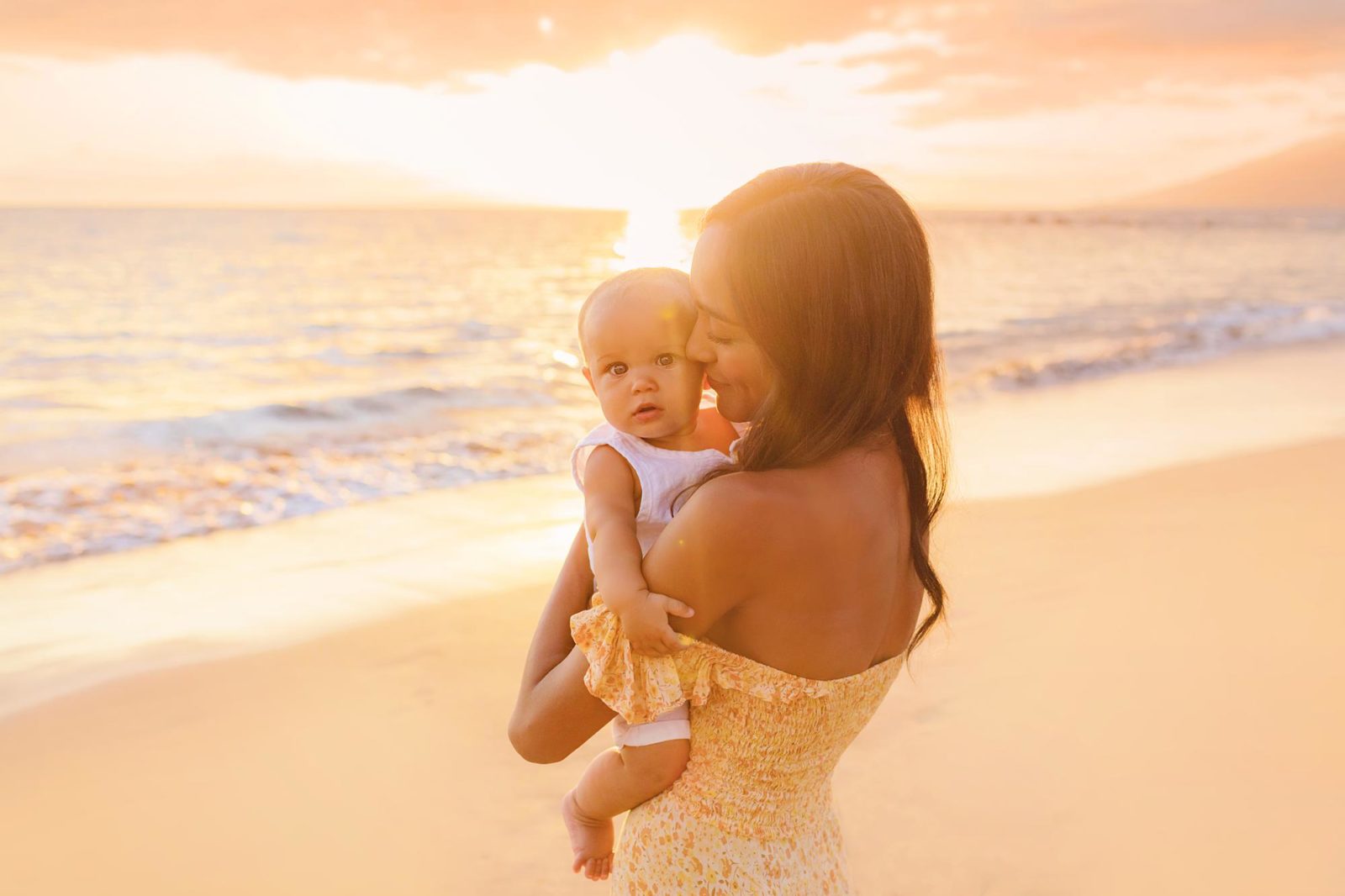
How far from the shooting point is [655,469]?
6.14 feet

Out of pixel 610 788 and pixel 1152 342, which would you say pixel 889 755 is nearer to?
pixel 610 788

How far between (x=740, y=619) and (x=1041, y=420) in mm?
9833

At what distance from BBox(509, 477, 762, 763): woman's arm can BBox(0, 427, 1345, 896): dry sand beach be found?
1.77m

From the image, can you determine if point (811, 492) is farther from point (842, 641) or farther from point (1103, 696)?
point (1103, 696)

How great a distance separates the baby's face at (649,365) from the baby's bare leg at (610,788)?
0.57 meters

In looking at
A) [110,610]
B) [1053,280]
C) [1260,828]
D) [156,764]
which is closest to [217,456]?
[110,610]

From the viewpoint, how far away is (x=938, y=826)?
144 inches

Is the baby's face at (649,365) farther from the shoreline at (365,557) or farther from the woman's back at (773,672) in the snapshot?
the shoreline at (365,557)

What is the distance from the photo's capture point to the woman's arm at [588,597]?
152 cm

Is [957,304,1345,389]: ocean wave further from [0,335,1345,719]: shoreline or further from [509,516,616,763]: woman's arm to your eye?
[509,516,616,763]: woman's arm

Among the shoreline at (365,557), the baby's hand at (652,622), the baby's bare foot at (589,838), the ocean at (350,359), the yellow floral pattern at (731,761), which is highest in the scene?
the baby's hand at (652,622)

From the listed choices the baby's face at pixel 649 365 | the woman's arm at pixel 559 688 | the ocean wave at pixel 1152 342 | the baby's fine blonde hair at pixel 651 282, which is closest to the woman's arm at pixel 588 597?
the woman's arm at pixel 559 688

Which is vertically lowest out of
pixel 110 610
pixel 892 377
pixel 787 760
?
pixel 110 610

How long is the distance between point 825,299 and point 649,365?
18.7 inches
